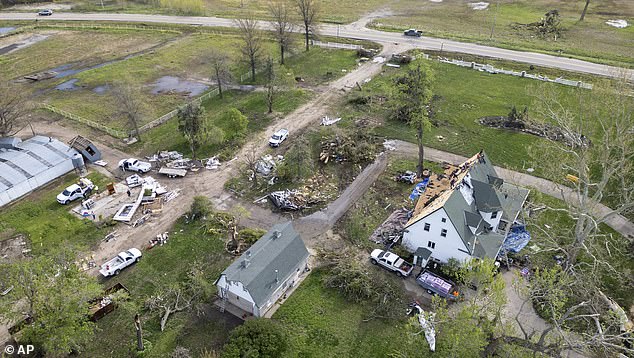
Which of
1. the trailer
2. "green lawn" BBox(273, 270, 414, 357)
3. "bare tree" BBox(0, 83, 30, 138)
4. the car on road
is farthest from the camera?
the car on road

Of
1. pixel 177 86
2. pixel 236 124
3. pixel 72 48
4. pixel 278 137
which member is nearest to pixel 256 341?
pixel 278 137

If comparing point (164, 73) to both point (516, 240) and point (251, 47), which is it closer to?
point (251, 47)

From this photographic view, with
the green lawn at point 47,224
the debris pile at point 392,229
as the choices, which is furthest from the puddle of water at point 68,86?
the debris pile at point 392,229

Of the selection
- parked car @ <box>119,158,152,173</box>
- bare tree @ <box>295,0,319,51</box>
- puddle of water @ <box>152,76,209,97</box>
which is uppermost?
bare tree @ <box>295,0,319,51</box>

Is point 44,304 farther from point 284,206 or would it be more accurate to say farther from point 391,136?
point 391,136

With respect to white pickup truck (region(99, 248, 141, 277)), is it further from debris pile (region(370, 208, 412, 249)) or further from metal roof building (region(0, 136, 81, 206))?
debris pile (region(370, 208, 412, 249))

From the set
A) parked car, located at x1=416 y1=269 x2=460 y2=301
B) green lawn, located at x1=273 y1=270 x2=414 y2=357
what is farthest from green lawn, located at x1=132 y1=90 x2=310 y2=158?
parked car, located at x1=416 y1=269 x2=460 y2=301

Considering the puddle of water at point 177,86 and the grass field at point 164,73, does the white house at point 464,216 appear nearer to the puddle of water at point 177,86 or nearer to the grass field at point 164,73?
the grass field at point 164,73
